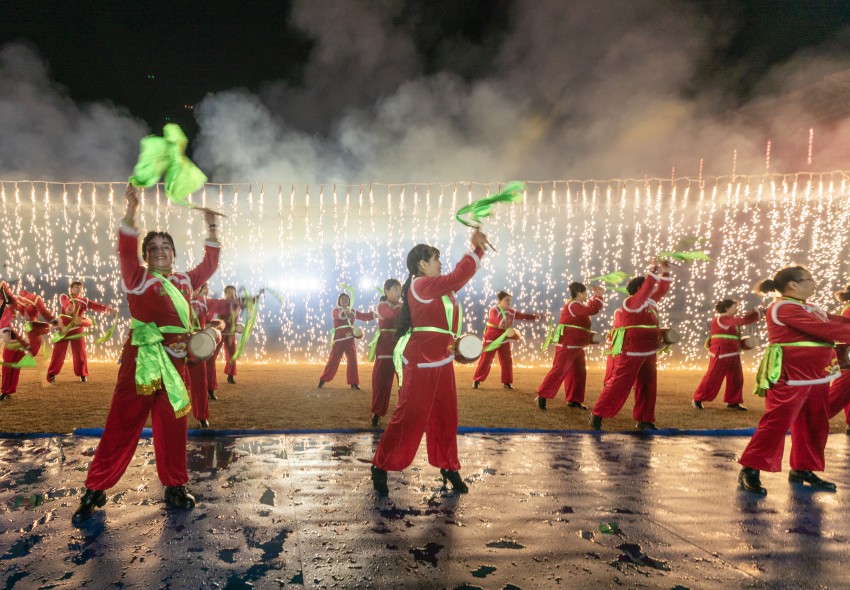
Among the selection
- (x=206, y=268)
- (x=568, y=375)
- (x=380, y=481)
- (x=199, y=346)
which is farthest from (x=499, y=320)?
(x=199, y=346)

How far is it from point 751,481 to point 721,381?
4444 mm

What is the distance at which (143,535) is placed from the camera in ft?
8.00

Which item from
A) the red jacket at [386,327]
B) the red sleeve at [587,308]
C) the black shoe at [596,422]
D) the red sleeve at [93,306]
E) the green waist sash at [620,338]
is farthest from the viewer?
the red sleeve at [93,306]

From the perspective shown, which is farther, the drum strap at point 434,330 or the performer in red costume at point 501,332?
the performer in red costume at point 501,332

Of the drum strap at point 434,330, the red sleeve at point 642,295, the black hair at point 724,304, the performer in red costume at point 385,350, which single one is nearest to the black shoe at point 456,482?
the drum strap at point 434,330

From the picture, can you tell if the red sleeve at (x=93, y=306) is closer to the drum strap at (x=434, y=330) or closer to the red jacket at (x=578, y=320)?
the drum strap at (x=434, y=330)

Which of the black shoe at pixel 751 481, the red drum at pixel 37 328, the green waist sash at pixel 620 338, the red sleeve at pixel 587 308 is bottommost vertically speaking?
the black shoe at pixel 751 481

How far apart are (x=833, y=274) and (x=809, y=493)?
13.5 m

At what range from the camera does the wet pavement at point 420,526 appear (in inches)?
81.3

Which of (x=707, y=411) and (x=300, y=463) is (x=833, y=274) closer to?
(x=707, y=411)

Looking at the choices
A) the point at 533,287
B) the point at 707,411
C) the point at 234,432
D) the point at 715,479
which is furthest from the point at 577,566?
the point at 533,287

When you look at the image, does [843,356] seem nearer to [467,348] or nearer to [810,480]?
[810,480]

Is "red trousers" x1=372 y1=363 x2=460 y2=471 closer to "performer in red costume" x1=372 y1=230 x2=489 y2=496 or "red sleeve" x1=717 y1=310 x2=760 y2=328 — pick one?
"performer in red costume" x1=372 y1=230 x2=489 y2=496

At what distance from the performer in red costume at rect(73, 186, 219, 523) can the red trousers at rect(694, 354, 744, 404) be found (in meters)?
6.85
